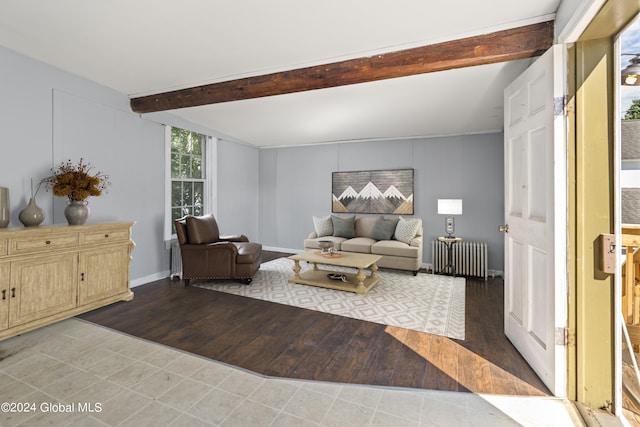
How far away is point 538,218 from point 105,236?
12.9ft

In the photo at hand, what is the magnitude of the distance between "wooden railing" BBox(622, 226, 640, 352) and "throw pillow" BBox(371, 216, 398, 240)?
10.6ft

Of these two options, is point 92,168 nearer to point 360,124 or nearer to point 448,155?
point 360,124

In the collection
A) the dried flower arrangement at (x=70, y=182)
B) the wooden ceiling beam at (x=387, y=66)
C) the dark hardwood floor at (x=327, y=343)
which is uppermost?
the wooden ceiling beam at (x=387, y=66)

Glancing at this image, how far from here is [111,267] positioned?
3.31 metres

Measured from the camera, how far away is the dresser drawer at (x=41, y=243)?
8.27ft

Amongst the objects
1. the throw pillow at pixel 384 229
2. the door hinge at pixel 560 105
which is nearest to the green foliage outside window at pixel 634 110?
the door hinge at pixel 560 105

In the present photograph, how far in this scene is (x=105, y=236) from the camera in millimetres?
3246

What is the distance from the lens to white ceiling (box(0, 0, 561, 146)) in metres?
2.16

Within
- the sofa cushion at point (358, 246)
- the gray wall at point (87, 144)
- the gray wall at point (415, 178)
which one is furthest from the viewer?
the gray wall at point (415, 178)

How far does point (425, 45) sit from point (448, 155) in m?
3.13

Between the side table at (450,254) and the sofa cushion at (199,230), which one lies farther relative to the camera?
the side table at (450,254)

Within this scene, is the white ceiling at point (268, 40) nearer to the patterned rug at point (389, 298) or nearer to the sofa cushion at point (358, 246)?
the sofa cushion at point (358, 246)

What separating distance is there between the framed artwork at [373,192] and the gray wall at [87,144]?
2728 millimetres

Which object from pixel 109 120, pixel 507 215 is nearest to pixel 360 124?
pixel 507 215
